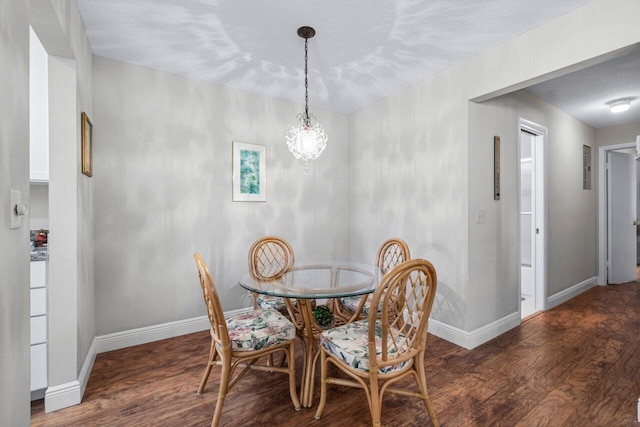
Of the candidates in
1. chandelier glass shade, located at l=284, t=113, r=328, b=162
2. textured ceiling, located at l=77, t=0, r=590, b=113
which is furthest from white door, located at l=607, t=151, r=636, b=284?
chandelier glass shade, located at l=284, t=113, r=328, b=162

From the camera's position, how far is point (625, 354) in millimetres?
2547

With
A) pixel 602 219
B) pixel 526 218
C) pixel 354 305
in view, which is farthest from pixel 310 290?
pixel 602 219

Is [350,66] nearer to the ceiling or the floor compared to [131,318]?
nearer to the ceiling

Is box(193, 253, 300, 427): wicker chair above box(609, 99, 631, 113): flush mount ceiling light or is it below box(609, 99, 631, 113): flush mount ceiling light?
below

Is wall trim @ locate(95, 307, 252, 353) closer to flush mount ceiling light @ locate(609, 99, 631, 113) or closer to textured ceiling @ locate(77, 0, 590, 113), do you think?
textured ceiling @ locate(77, 0, 590, 113)

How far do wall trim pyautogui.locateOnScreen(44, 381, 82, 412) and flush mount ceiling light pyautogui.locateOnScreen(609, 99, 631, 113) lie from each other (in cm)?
566

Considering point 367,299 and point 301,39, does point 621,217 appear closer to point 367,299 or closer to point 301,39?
point 367,299

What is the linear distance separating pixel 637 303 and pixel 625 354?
1883 millimetres

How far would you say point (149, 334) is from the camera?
282 cm

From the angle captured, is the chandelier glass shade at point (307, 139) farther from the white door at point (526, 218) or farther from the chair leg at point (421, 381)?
the white door at point (526, 218)

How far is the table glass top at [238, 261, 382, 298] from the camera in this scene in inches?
72.8

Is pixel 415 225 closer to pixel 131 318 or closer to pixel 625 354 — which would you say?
pixel 625 354

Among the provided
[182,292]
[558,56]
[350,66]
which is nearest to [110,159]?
[182,292]

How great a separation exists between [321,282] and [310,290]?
0.25 meters
